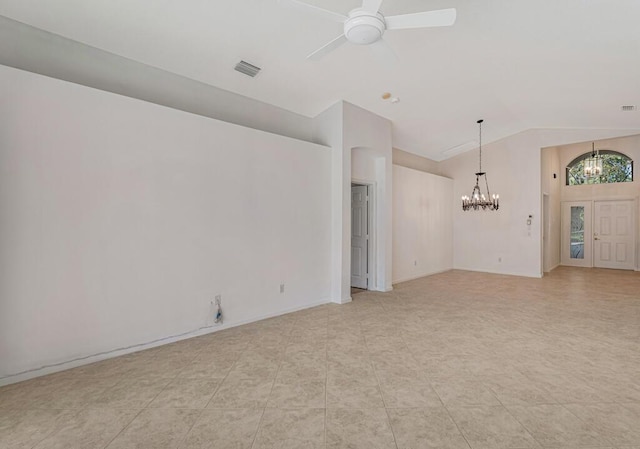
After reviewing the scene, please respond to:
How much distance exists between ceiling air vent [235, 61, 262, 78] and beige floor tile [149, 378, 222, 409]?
366cm

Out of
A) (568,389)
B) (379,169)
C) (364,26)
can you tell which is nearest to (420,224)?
(379,169)

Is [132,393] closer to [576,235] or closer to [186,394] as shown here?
[186,394]

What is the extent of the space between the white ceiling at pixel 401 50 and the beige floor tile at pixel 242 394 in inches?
129

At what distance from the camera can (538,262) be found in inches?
303

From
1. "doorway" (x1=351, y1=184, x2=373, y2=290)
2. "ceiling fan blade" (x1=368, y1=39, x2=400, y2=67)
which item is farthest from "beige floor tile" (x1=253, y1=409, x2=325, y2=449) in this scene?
"doorway" (x1=351, y1=184, x2=373, y2=290)

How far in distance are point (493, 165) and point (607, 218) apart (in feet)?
14.4

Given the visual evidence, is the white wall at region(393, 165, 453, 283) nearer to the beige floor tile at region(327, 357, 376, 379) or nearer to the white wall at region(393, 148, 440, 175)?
the white wall at region(393, 148, 440, 175)

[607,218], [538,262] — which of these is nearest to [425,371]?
[538,262]

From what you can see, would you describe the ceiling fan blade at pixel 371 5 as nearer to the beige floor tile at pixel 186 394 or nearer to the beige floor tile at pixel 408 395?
the beige floor tile at pixel 408 395

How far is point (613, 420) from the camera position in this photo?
2162 mm

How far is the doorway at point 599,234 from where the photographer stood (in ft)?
29.9

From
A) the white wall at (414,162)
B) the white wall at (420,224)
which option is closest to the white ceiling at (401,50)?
the white wall at (414,162)

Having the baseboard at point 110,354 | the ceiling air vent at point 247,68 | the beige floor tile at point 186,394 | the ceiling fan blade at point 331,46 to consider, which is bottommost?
the beige floor tile at point 186,394

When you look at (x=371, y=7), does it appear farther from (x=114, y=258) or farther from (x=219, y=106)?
(x=114, y=258)
